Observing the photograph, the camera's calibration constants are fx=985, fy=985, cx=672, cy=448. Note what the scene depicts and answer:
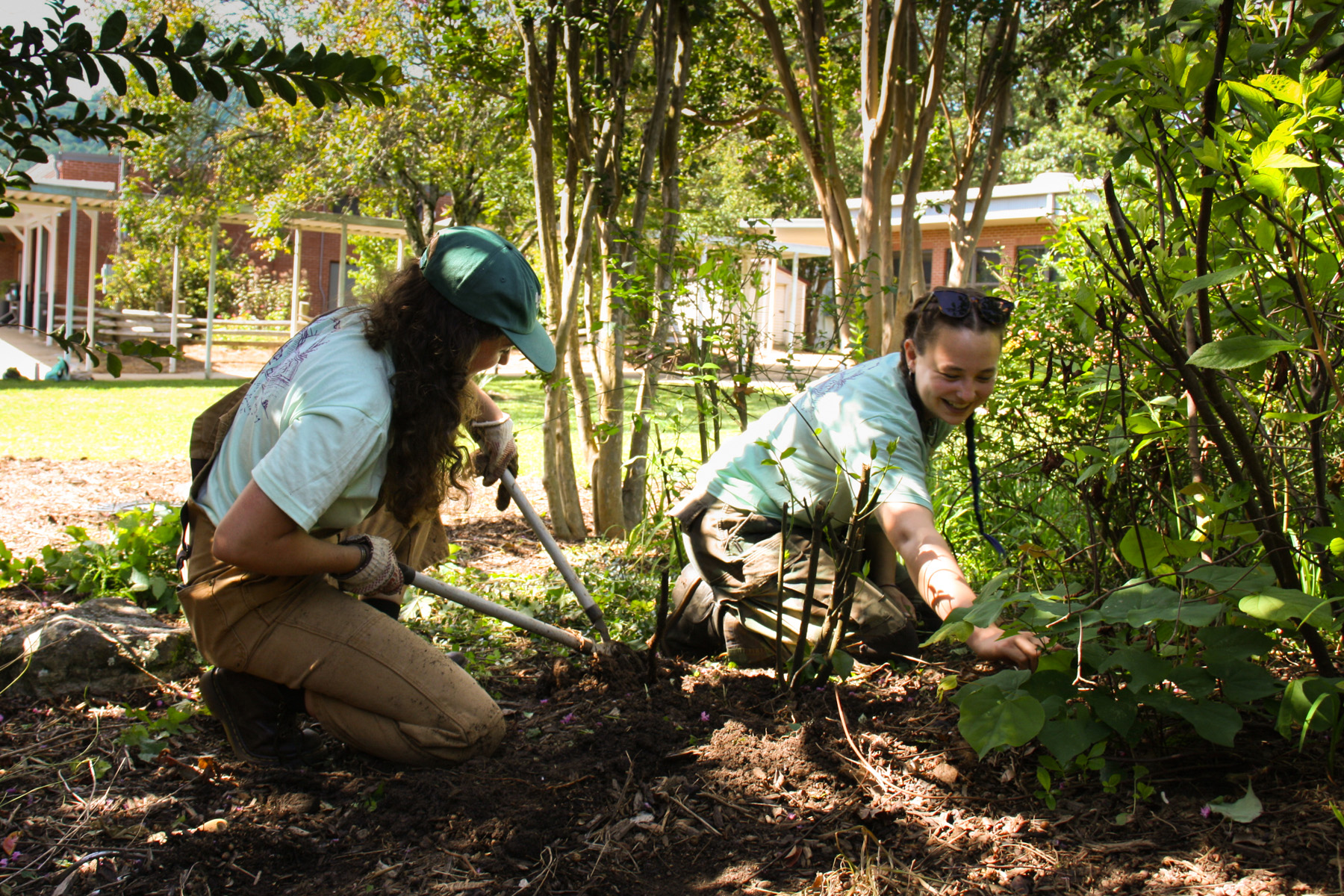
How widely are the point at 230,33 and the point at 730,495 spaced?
1551cm

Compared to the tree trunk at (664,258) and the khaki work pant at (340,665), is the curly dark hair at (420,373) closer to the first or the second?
the khaki work pant at (340,665)

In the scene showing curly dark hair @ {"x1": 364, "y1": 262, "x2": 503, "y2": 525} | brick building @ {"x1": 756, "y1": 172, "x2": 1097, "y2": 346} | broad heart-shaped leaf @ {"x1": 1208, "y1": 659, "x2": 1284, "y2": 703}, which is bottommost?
broad heart-shaped leaf @ {"x1": 1208, "y1": 659, "x2": 1284, "y2": 703}

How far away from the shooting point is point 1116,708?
76.7 inches

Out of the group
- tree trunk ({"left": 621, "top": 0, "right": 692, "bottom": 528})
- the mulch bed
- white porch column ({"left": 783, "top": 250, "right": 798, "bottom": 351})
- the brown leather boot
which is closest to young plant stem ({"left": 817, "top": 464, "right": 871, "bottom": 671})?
the mulch bed

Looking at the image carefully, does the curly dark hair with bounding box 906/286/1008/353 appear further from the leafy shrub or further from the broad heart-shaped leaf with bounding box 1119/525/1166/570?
the leafy shrub

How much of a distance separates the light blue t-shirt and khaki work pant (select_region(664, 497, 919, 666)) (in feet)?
4.02

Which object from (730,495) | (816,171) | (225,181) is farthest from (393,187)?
(730,495)

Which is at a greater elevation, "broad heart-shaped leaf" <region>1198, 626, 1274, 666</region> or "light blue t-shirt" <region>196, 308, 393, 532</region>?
"light blue t-shirt" <region>196, 308, 393, 532</region>

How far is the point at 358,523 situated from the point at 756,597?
1.33 metres

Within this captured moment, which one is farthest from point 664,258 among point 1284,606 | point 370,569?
point 1284,606

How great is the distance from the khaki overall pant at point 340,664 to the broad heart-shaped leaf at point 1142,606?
1.60 meters

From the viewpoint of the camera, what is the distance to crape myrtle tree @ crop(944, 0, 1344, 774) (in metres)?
1.70

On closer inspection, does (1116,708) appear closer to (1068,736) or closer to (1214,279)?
(1068,736)

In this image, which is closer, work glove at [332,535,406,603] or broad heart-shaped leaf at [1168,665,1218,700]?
broad heart-shaped leaf at [1168,665,1218,700]
